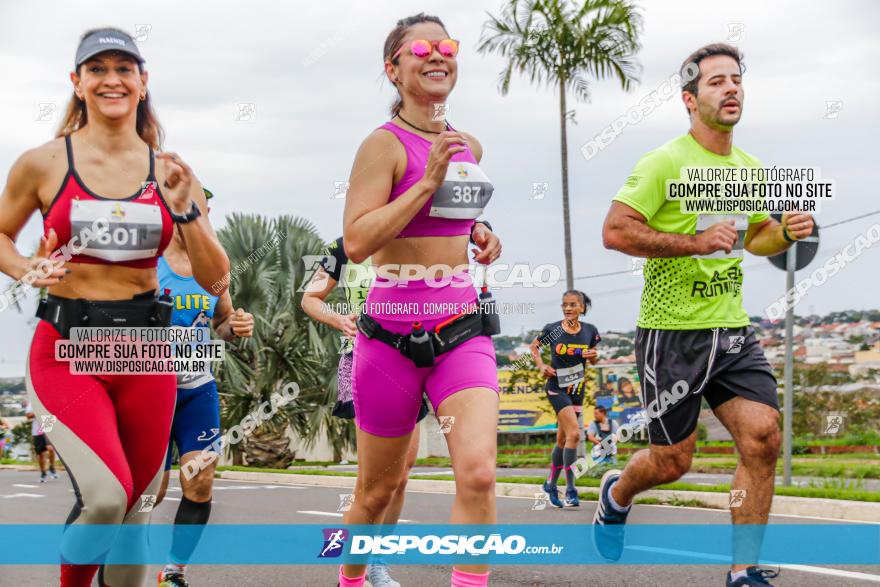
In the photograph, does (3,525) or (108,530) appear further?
(3,525)

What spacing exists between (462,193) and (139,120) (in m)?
1.36

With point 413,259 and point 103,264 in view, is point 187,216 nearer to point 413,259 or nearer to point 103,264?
point 103,264

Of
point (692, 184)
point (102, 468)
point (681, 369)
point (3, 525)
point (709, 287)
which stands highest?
point (692, 184)

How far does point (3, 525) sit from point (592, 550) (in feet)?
21.1

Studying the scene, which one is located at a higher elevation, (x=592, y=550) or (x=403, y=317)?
(x=403, y=317)

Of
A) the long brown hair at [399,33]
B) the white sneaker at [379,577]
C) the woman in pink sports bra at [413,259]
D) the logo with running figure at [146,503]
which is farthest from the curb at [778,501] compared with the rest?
the logo with running figure at [146,503]

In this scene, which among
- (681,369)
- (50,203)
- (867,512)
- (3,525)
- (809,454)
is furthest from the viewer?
(809,454)

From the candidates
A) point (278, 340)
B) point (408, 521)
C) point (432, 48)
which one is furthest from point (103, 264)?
point (278, 340)

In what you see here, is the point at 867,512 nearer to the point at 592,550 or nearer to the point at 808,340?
the point at 592,550

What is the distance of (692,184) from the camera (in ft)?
17.1

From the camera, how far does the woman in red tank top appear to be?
394cm

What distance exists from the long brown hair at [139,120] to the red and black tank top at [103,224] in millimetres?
247

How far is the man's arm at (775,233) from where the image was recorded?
17.2 ft

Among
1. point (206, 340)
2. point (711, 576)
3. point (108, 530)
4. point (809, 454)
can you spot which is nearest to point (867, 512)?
point (711, 576)
